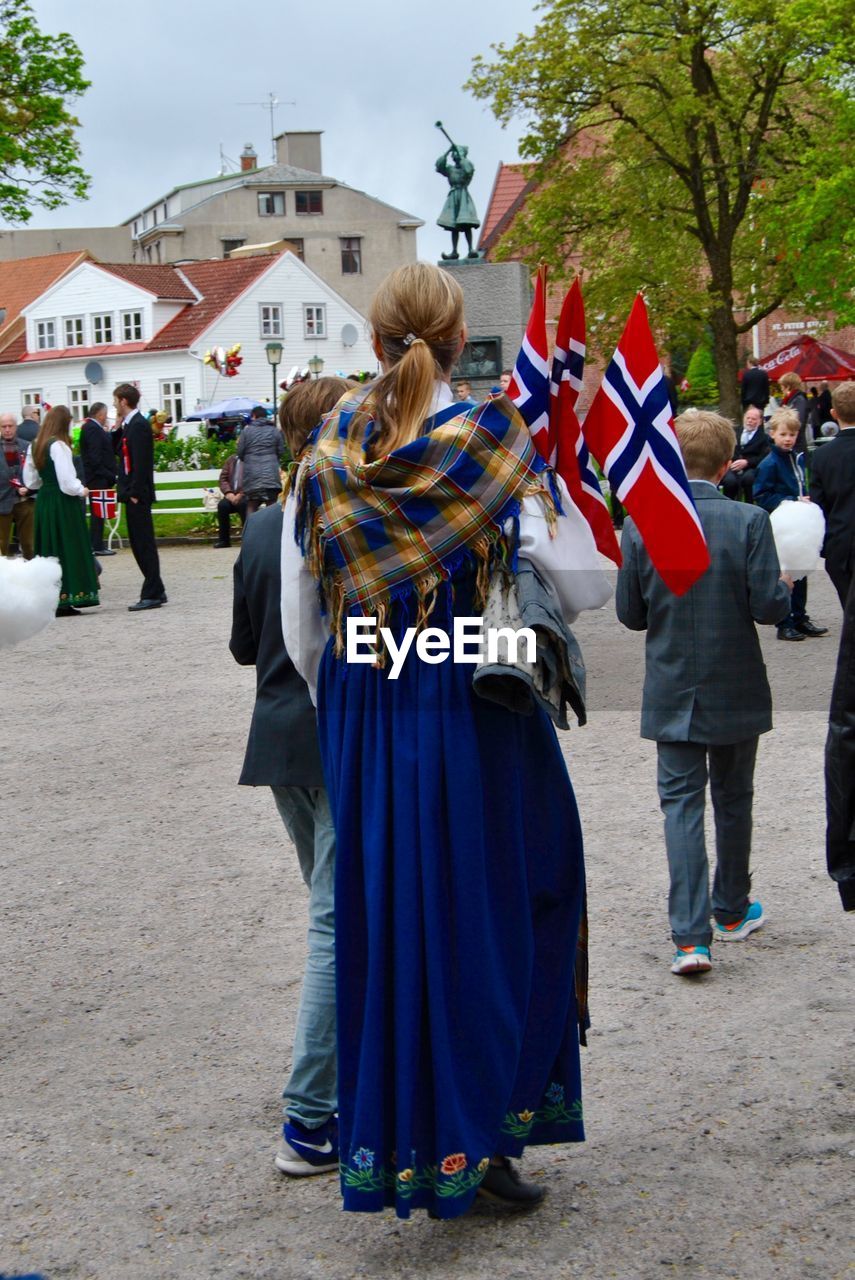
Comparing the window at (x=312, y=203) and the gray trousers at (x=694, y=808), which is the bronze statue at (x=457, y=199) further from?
the window at (x=312, y=203)

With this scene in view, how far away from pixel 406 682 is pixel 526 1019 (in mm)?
792

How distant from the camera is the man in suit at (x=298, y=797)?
12.9 ft

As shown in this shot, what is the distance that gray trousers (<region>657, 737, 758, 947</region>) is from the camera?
5.31 m

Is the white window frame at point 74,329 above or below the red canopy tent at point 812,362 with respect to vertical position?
above

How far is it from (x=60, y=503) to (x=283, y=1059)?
1167 centimetres

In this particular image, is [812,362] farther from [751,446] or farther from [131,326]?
[131,326]

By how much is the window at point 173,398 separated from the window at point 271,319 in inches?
173

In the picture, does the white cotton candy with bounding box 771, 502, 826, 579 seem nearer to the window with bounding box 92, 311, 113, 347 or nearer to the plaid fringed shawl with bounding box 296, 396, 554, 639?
the plaid fringed shawl with bounding box 296, 396, 554, 639

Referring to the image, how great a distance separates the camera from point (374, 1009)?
3432 millimetres

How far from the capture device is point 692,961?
5250mm

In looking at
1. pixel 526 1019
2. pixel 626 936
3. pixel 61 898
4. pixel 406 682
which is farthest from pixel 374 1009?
pixel 61 898

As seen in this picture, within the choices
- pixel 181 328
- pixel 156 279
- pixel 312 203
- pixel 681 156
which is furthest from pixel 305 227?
pixel 681 156

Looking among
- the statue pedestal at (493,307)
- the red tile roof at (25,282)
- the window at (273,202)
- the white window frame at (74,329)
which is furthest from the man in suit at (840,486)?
the window at (273,202)

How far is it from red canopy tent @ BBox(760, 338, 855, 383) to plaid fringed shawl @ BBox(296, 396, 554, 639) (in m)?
38.2
